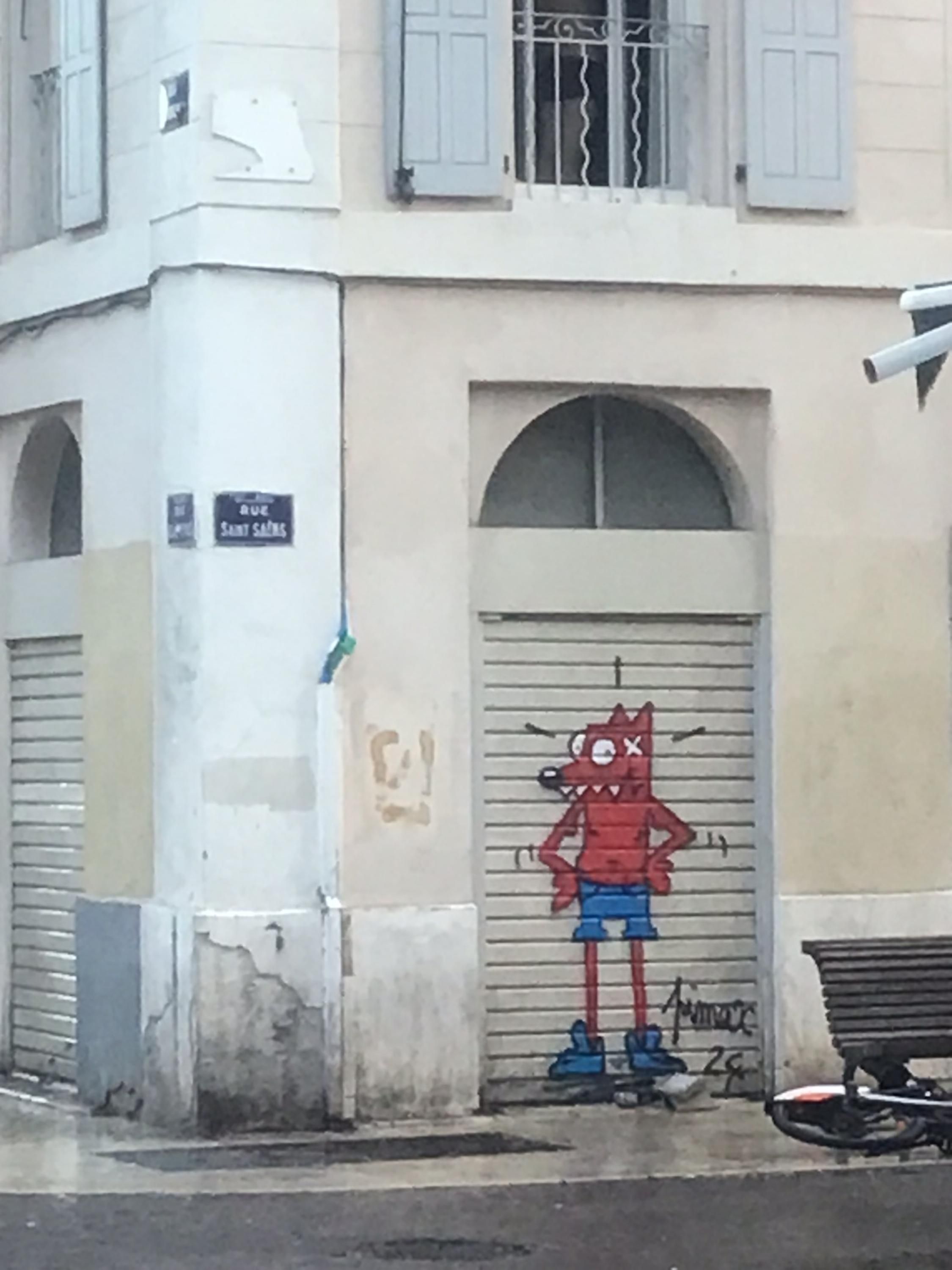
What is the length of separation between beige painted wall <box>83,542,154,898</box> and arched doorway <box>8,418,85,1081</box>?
334 millimetres

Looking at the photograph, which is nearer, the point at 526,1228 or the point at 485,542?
the point at 526,1228

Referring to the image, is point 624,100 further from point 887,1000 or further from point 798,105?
point 887,1000

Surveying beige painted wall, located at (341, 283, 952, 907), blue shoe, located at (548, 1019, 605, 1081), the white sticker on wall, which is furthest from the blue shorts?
the white sticker on wall

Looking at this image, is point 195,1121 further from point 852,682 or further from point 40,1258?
point 852,682

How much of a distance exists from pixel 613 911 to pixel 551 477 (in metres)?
2.26

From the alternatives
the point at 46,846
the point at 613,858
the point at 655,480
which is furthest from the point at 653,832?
the point at 46,846

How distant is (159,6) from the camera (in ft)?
47.5

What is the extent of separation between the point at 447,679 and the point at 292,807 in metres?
1.01

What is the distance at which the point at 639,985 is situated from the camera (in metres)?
14.9

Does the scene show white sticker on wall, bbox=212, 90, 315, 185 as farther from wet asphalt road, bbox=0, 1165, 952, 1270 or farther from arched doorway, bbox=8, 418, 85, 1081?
wet asphalt road, bbox=0, 1165, 952, 1270

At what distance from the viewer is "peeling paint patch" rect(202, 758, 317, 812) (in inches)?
552

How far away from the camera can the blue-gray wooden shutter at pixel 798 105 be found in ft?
48.8

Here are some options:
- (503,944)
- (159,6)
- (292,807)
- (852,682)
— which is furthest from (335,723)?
(159,6)

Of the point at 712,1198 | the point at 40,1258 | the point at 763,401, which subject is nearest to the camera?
the point at 40,1258
